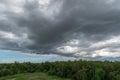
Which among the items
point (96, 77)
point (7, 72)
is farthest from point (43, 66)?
point (96, 77)

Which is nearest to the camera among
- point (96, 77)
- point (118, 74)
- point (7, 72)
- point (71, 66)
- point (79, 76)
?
point (118, 74)

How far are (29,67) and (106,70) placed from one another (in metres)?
60.5

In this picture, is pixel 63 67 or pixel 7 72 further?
pixel 7 72

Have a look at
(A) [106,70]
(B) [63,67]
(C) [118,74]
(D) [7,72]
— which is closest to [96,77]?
(A) [106,70]

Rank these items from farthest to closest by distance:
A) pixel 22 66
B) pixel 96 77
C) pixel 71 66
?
pixel 22 66, pixel 71 66, pixel 96 77

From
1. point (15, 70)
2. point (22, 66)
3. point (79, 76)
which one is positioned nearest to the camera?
point (79, 76)

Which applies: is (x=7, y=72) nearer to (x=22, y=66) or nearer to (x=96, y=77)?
(x=22, y=66)

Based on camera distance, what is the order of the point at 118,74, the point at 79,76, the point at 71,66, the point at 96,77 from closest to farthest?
1. the point at 118,74
2. the point at 96,77
3. the point at 79,76
4. the point at 71,66

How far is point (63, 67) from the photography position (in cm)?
8344

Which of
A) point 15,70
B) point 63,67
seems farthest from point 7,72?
point 63,67

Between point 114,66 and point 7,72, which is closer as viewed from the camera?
point 114,66

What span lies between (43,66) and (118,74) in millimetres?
60563

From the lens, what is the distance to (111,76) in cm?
5706

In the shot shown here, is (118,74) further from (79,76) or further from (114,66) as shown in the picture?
(79,76)
